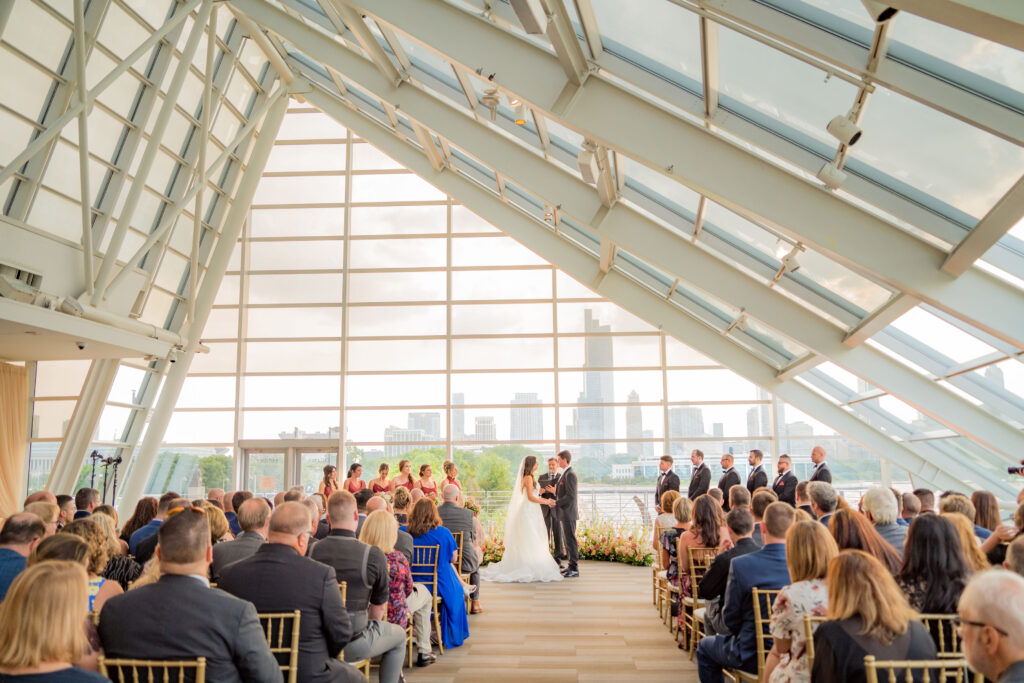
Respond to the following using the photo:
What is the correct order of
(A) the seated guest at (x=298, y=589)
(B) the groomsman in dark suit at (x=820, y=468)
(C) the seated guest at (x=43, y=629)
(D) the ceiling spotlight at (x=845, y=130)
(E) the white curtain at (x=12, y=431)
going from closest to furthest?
(C) the seated guest at (x=43, y=629), (A) the seated guest at (x=298, y=589), (D) the ceiling spotlight at (x=845, y=130), (B) the groomsman in dark suit at (x=820, y=468), (E) the white curtain at (x=12, y=431)

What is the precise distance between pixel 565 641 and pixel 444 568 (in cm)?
117

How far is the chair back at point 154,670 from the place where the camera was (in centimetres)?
230

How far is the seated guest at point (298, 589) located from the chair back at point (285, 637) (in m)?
0.05

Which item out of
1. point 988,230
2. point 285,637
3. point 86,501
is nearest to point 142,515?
point 86,501

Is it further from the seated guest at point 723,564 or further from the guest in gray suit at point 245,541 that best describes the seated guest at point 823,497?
the guest in gray suit at point 245,541

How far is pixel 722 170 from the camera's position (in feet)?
17.2

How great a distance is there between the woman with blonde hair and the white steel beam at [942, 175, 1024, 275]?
4692 mm

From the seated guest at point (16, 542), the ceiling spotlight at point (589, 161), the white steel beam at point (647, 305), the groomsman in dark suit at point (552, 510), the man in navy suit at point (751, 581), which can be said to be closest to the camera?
the seated guest at point (16, 542)

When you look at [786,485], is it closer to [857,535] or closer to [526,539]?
[526,539]

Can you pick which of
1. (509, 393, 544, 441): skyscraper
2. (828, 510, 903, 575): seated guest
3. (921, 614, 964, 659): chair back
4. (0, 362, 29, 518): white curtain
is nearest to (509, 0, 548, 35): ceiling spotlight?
(828, 510, 903, 575): seated guest

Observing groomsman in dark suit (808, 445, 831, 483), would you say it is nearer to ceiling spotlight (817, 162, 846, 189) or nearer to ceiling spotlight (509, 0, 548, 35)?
ceiling spotlight (817, 162, 846, 189)

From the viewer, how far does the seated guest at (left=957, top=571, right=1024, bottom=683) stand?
160 centimetres

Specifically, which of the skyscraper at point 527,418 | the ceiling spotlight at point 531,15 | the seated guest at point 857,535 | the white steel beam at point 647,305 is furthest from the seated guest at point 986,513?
the skyscraper at point 527,418

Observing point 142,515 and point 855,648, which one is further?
point 142,515
